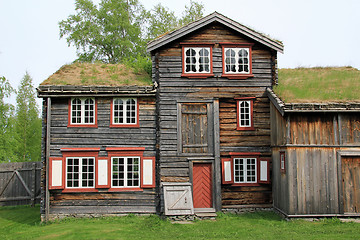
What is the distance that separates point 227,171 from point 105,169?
19.2ft

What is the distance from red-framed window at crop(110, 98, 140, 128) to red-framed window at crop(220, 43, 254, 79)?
16.0 ft

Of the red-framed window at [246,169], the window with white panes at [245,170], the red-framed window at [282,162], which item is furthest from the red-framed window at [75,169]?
the red-framed window at [282,162]

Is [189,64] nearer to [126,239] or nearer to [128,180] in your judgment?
[128,180]

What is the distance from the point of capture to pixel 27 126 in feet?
103

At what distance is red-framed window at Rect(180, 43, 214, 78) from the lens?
17.2 metres

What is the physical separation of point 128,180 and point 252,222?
19.8 feet

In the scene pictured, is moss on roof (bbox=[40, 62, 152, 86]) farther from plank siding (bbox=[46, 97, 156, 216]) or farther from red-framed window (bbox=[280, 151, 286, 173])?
red-framed window (bbox=[280, 151, 286, 173])

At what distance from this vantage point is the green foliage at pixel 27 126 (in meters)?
31.0

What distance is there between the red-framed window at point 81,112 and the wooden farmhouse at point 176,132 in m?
0.05

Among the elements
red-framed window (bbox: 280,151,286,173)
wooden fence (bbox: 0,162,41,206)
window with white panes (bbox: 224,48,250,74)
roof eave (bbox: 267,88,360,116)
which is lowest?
wooden fence (bbox: 0,162,41,206)

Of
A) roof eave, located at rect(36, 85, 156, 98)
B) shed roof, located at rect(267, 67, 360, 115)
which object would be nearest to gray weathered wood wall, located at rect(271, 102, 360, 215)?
shed roof, located at rect(267, 67, 360, 115)

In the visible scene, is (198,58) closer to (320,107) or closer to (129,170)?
(320,107)

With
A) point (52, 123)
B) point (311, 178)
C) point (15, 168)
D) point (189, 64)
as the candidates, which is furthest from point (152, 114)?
point (15, 168)

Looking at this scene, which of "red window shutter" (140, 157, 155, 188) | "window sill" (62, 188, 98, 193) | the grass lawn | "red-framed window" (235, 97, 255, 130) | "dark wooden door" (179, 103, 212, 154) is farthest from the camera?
"red-framed window" (235, 97, 255, 130)
